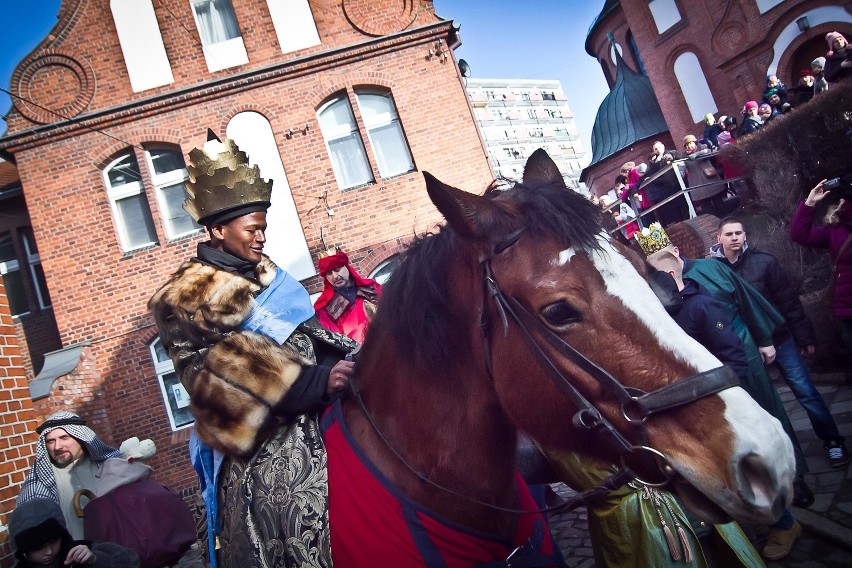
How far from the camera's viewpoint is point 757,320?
4004 mm

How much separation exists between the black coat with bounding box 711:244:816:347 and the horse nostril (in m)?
3.85

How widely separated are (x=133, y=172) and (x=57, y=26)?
3.85m

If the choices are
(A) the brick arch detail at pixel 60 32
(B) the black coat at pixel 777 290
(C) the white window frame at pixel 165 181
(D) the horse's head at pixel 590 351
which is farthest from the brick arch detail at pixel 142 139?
(D) the horse's head at pixel 590 351

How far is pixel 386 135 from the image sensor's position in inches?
445

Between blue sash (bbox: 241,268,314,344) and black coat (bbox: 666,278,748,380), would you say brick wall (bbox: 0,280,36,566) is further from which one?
black coat (bbox: 666,278,748,380)

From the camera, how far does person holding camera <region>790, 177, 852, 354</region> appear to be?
3932 mm

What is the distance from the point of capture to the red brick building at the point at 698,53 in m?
15.5

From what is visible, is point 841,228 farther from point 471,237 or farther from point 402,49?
point 402,49

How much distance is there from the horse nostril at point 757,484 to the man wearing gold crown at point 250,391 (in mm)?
1273

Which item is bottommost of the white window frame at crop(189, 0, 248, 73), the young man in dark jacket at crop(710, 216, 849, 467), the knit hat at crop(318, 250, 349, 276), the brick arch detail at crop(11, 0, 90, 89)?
the young man in dark jacket at crop(710, 216, 849, 467)

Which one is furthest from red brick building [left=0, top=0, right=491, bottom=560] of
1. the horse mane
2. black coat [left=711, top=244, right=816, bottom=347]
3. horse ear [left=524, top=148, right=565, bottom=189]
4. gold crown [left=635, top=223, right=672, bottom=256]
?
the horse mane

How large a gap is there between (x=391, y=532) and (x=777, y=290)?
436 cm

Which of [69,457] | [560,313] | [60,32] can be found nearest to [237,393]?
[560,313]

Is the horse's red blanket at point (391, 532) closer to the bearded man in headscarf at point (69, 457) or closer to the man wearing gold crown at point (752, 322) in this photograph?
the man wearing gold crown at point (752, 322)
